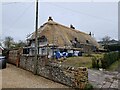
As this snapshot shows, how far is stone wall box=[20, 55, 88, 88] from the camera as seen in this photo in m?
10.9

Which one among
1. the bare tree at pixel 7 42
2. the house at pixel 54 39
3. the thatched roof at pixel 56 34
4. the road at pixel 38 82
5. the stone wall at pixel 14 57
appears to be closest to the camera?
the road at pixel 38 82

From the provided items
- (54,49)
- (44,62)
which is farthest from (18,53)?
(54,49)

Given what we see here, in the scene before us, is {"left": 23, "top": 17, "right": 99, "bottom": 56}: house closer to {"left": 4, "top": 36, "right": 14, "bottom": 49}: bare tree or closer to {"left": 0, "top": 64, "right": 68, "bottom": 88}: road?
{"left": 4, "top": 36, "right": 14, "bottom": 49}: bare tree

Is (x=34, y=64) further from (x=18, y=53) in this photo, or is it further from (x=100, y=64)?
(x=100, y=64)

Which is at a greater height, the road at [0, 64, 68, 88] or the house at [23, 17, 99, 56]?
the house at [23, 17, 99, 56]

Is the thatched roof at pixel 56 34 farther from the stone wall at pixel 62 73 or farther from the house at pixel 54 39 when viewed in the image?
the stone wall at pixel 62 73

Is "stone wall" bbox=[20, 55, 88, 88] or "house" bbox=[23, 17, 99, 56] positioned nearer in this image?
"stone wall" bbox=[20, 55, 88, 88]

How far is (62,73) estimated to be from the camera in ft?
39.3

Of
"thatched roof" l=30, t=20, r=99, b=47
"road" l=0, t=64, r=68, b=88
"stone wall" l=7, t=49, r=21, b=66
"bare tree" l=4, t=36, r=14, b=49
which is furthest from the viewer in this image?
"bare tree" l=4, t=36, r=14, b=49

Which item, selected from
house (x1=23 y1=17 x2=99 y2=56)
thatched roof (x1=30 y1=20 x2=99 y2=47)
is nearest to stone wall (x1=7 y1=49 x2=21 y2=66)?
house (x1=23 y1=17 x2=99 y2=56)

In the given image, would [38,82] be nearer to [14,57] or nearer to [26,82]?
[26,82]

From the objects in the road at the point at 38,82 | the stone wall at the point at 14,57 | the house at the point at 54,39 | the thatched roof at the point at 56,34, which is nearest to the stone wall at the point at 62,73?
the road at the point at 38,82

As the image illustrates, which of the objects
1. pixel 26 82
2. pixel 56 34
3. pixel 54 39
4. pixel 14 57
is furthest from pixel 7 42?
pixel 26 82

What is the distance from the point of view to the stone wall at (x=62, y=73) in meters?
10.9
